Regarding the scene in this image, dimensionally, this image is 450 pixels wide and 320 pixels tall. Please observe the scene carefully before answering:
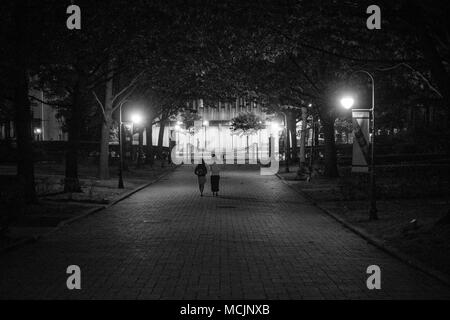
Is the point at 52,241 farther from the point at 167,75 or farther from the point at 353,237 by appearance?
the point at 167,75

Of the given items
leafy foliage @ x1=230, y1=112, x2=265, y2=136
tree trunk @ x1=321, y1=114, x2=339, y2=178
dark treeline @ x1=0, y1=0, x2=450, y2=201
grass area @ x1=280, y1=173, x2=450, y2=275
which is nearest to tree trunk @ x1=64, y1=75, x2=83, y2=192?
dark treeline @ x1=0, y1=0, x2=450, y2=201

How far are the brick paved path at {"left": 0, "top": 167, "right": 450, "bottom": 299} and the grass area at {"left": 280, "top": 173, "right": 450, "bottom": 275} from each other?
0.56 meters

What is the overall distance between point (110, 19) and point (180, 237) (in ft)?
36.2

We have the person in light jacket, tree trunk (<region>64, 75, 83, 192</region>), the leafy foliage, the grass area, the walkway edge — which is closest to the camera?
the walkway edge

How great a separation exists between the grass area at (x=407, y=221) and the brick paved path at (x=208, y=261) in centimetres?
56

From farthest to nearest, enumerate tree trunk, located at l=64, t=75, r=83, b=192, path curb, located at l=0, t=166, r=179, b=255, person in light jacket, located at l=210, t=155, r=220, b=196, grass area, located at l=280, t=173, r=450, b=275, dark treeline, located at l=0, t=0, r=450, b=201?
tree trunk, located at l=64, t=75, r=83, b=192 → person in light jacket, located at l=210, t=155, r=220, b=196 → dark treeline, located at l=0, t=0, r=450, b=201 → path curb, located at l=0, t=166, r=179, b=255 → grass area, located at l=280, t=173, r=450, b=275

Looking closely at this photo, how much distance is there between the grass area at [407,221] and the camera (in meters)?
10.8

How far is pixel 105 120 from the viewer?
32312 mm

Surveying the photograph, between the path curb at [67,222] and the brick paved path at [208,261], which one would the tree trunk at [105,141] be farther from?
the brick paved path at [208,261]

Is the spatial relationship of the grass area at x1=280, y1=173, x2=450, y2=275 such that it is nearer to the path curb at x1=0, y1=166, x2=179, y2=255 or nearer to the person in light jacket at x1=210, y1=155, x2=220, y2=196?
the person in light jacket at x1=210, y1=155, x2=220, y2=196

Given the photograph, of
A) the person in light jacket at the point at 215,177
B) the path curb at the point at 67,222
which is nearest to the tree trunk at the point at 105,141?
the path curb at the point at 67,222

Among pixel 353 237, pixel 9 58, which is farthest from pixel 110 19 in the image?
pixel 353 237

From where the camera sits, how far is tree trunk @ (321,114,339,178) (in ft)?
110

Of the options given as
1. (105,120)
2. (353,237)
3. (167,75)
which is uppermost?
(167,75)
